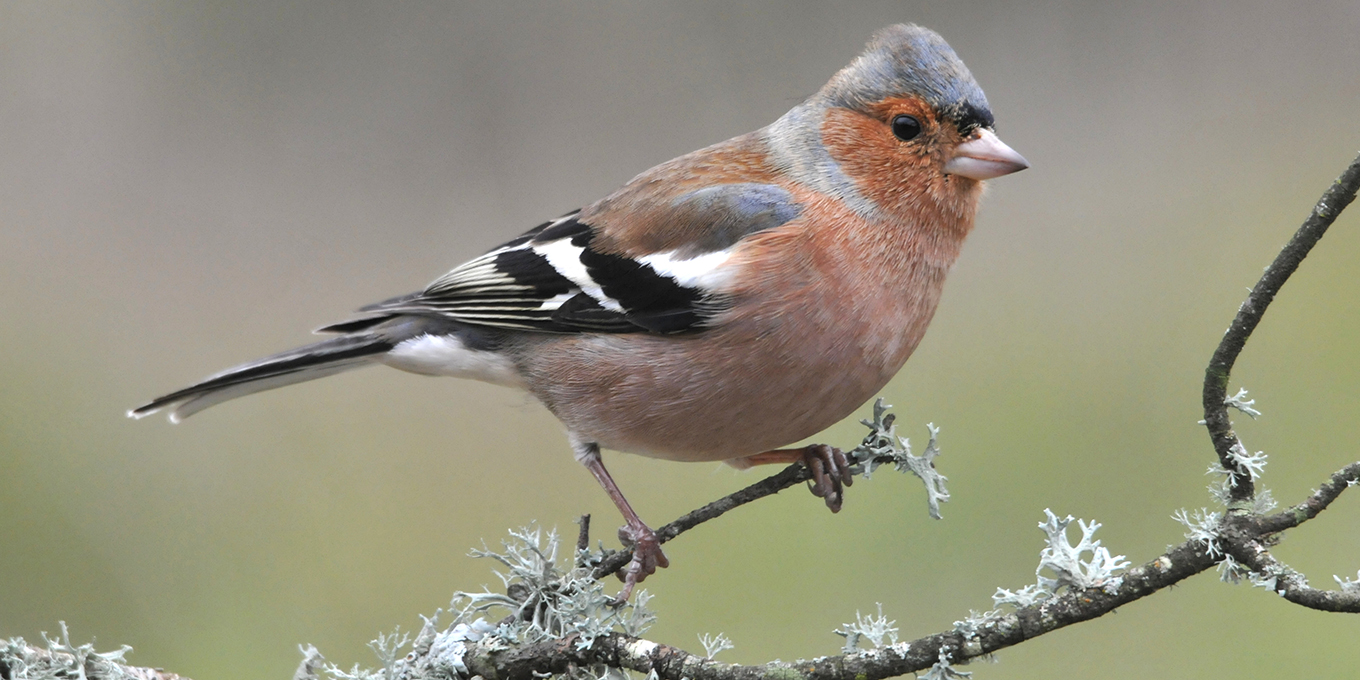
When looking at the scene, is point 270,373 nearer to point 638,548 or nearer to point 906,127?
point 638,548

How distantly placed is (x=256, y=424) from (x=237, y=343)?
37cm

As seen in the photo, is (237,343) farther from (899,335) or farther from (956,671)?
(956,671)

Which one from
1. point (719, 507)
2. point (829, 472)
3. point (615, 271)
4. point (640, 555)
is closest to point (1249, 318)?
point (719, 507)

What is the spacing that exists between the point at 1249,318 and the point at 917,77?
1207 mm

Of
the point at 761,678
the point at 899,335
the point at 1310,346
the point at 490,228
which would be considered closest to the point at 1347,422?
the point at 1310,346

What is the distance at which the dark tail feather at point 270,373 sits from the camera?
2.40m

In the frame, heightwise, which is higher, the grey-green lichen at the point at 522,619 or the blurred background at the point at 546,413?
the blurred background at the point at 546,413

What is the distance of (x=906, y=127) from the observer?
2.18m

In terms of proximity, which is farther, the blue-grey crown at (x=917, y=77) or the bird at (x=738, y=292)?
the blue-grey crown at (x=917, y=77)

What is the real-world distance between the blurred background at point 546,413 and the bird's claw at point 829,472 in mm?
1103

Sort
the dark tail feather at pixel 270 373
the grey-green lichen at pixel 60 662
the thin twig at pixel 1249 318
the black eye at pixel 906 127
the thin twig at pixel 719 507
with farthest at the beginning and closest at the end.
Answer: the dark tail feather at pixel 270 373, the black eye at pixel 906 127, the thin twig at pixel 719 507, the grey-green lichen at pixel 60 662, the thin twig at pixel 1249 318

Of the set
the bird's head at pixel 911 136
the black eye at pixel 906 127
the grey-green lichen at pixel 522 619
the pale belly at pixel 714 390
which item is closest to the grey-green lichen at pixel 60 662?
the grey-green lichen at pixel 522 619

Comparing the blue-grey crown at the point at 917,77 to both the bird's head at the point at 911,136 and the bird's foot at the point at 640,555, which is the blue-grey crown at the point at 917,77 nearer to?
the bird's head at the point at 911,136

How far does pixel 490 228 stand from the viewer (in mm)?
4172
